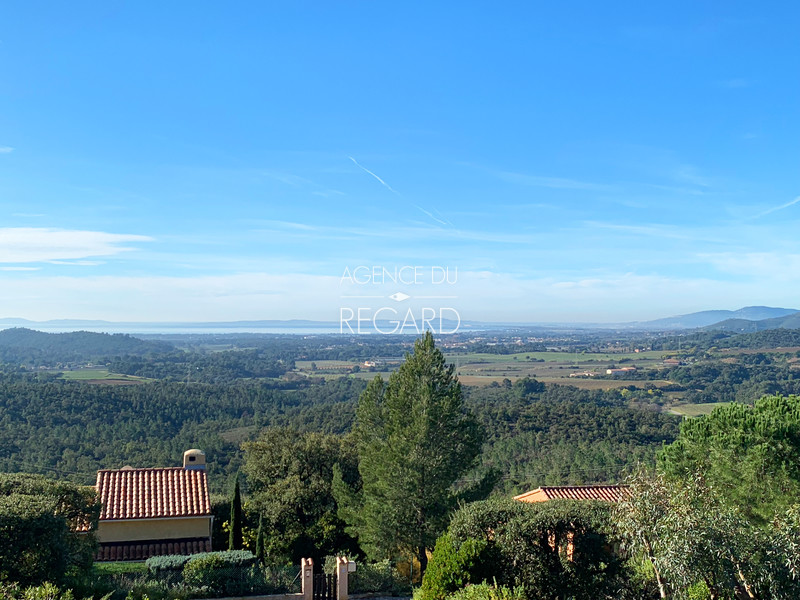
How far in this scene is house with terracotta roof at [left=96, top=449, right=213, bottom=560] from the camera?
1323cm

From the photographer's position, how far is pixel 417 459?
13.5 meters

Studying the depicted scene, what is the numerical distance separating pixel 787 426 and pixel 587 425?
39.1m

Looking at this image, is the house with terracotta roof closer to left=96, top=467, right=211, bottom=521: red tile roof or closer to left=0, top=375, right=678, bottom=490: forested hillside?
left=96, top=467, right=211, bottom=521: red tile roof

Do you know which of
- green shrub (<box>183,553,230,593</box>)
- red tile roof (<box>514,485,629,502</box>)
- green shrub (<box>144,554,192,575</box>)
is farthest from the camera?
red tile roof (<box>514,485,629,502</box>)

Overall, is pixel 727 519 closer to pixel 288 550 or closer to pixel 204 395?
pixel 288 550

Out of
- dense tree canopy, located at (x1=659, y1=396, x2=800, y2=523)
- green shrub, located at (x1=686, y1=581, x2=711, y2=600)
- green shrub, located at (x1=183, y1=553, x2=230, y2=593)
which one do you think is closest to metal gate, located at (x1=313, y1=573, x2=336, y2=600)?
green shrub, located at (x1=183, y1=553, x2=230, y2=593)

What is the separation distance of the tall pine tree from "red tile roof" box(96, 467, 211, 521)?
3929mm

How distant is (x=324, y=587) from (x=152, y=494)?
19.1 ft

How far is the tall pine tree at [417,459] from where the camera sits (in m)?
13.6

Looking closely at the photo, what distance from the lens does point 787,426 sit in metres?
11.7

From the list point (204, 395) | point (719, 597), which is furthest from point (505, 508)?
point (204, 395)

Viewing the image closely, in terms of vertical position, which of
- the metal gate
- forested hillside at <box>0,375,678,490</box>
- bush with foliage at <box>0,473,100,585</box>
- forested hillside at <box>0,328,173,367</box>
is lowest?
forested hillside at <box>0,375,678,490</box>

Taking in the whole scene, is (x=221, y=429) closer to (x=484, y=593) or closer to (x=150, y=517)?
(x=150, y=517)

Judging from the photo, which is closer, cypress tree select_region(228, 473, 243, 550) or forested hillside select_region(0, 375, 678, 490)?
cypress tree select_region(228, 473, 243, 550)
